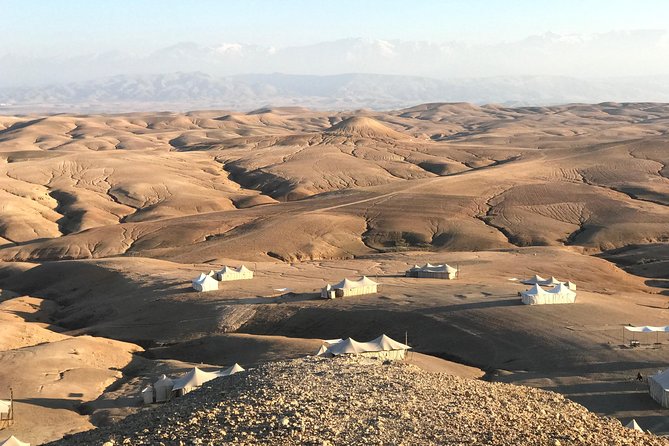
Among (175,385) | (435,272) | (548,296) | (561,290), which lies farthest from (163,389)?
(435,272)

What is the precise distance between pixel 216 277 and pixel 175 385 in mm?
24343

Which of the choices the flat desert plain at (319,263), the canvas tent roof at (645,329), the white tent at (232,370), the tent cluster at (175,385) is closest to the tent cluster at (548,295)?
the flat desert plain at (319,263)

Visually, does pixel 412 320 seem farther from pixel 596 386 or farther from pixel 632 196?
pixel 632 196

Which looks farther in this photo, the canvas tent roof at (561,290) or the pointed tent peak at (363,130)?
the pointed tent peak at (363,130)

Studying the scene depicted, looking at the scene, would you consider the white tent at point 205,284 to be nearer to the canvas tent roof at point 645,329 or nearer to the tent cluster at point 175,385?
the tent cluster at point 175,385

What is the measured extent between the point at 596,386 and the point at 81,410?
23023 mm

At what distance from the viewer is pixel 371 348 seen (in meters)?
36.6

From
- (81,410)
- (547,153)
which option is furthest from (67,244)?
(547,153)

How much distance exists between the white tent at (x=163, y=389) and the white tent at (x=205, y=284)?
1984 cm

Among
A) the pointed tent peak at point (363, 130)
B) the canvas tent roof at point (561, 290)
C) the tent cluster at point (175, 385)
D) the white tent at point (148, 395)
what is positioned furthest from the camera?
the pointed tent peak at point (363, 130)

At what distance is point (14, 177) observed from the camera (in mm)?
118438

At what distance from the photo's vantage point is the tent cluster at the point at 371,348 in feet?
117

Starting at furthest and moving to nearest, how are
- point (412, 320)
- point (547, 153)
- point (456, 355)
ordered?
point (547, 153) < point (412, 320) < point (456, 355)

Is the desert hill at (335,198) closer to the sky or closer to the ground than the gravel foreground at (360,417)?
closer to the ground
